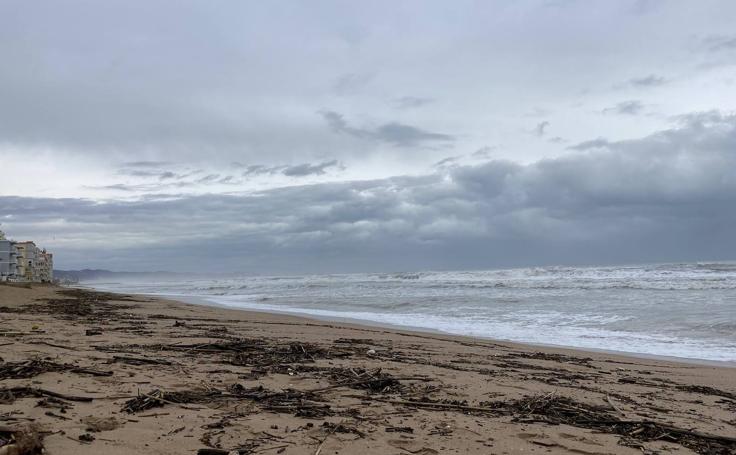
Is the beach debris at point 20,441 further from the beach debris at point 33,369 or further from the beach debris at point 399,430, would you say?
the beach debris at point 399,430

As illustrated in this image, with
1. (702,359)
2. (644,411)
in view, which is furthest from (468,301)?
(644,411)

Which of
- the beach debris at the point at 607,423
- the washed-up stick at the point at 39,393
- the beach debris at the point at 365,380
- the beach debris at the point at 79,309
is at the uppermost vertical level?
the washed-up stick at the point at 39,393

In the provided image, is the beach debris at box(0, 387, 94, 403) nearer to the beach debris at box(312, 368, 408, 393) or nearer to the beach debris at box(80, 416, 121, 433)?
the beach debris at box(80, 416, 121, 433)

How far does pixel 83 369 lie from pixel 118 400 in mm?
1283

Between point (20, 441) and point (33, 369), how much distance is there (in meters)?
2.47

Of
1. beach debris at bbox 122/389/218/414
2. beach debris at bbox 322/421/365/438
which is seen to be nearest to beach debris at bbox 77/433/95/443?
beach debris at bbox 122/389/218/414

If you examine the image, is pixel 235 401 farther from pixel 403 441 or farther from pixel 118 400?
pixel 403 441

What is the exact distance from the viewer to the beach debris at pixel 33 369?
190 inches

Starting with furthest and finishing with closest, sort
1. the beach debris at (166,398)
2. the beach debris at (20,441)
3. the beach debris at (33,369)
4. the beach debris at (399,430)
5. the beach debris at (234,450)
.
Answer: the beach debris at (33,369) < the beach debris at (166,398) < the beach debris at (399,430) < the beach debris at (234,450) < the beach debris at (20,441)

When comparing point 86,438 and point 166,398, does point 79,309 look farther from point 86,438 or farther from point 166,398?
point 86,438

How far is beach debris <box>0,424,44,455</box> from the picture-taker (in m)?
2.82

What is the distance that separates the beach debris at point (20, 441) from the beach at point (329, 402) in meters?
0.01

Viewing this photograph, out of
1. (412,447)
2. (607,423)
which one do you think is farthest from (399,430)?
(607,423)

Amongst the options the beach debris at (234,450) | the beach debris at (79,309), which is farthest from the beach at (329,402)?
the beach debris at (79,309)
